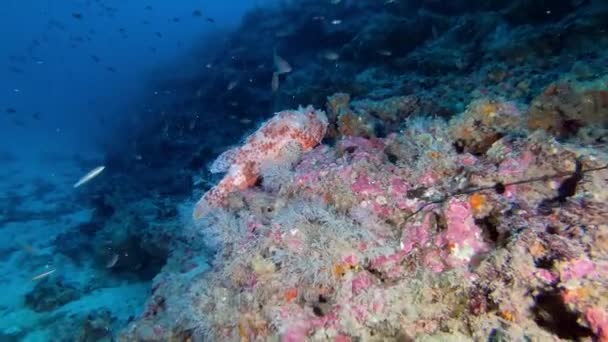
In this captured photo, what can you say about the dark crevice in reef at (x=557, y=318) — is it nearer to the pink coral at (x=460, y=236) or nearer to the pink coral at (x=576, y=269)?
the pink coral at (x=576, y=269)

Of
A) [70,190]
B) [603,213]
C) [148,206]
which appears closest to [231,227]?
[603,213]

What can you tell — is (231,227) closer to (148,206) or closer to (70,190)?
(148,206)

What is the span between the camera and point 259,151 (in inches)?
173

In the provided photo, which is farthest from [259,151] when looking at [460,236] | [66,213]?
[66,213]

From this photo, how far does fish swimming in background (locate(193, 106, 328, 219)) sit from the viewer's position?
427 centimetres

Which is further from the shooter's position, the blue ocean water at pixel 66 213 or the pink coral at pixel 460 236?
the blue ocean water at pixel 66 213

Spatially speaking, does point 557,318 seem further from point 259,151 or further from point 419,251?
point 259,151

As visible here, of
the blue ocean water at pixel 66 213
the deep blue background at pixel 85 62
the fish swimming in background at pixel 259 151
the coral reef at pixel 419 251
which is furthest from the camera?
the deep blue background at pixel 85 62

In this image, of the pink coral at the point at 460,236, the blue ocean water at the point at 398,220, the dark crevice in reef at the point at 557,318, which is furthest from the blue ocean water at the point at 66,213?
the dark crevice in reef at the point at 557,318

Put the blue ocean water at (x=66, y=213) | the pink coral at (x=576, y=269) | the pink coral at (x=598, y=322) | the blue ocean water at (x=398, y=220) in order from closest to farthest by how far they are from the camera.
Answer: the pink coral at (x=598, y=322) → the pink coral at (x=576, y=269) → the blue ocean water at (x=398, y=220) → the blue ocean water at (x=66, y=213)

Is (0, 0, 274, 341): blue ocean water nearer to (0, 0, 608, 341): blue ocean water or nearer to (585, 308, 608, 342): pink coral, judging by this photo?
(0, 0, 608, 341): blue ocean water

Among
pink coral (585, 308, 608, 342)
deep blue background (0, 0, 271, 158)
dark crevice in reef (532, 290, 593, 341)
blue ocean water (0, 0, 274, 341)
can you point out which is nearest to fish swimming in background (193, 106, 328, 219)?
blue ocean water (0, 0, 274, 341)

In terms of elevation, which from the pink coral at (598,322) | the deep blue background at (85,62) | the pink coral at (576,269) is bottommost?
the deep blue background at (85,62)

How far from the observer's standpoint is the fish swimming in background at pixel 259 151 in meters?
4.27
